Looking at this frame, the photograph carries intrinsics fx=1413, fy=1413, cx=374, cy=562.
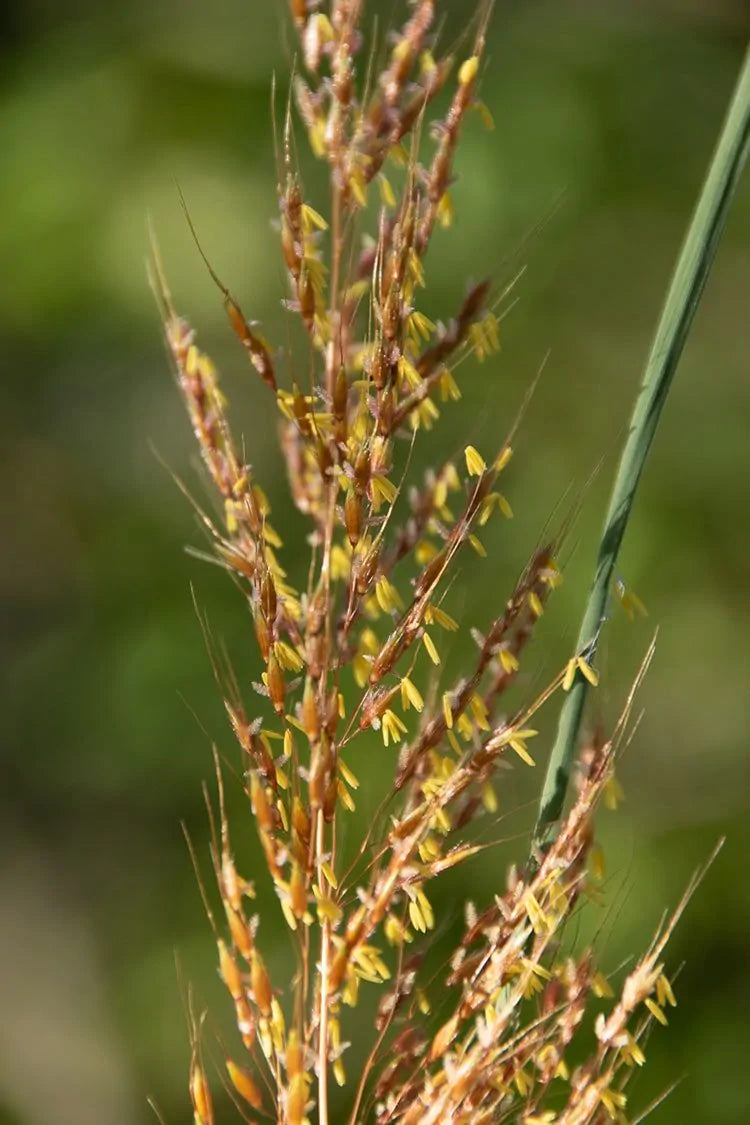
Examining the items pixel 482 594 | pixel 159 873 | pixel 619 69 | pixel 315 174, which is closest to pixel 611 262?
pixel 619 69

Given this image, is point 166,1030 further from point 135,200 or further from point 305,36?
point 305,36

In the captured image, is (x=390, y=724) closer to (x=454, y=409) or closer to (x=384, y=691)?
(x=384, y=691)

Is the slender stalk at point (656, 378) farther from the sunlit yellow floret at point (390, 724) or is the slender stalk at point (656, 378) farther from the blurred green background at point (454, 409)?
the blurred green background at point (454, 409)

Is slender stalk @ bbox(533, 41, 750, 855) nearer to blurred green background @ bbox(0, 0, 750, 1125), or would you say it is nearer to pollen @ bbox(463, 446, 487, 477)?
pollen @ bbox(463, 446, 487, 477)

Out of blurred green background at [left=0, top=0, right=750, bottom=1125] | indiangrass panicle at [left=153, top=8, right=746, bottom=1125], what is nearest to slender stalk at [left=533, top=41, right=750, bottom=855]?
indiangrass panicle at [left=153, top=8, right=746, bottom=1125]

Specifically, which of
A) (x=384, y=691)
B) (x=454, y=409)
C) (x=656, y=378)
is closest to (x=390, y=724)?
(x=384, y=691)

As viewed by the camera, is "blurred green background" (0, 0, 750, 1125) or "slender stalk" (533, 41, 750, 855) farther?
"blurred green background" (0, 0, 750, 1125)

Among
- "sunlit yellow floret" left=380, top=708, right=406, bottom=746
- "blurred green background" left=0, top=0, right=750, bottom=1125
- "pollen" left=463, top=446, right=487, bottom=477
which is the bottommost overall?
"blurred green background" left=0, top=0, right=750, bottom=1125
